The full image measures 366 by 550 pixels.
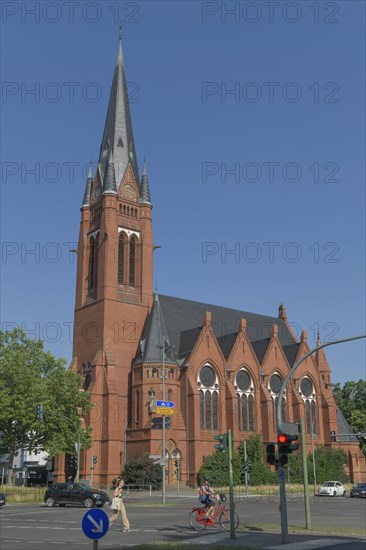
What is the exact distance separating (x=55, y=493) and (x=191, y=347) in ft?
97.0

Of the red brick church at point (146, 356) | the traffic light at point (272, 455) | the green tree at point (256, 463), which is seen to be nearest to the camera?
the traffic light at point (272, 455)

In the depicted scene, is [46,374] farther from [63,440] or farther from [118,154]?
[118,154]

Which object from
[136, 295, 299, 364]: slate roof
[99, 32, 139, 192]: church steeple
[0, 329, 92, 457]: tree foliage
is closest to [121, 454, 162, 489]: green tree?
[0, 329, 92, 457]: tree foliage

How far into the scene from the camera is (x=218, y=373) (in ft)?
213

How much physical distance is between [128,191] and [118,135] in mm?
6548

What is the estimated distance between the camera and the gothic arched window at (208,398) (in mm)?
62562

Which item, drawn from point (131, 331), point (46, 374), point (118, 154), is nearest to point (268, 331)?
point (131, 331)

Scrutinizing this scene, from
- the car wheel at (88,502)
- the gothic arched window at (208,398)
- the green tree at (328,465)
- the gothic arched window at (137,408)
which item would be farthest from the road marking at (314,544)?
the green tree at (328,465)

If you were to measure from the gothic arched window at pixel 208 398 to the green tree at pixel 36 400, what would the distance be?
1268 centimetres

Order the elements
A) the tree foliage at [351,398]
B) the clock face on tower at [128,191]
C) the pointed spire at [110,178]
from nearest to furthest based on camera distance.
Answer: the pointed spire at [110,178]
the clock face on tower at [128,191]
the tree foliage at [351,398]

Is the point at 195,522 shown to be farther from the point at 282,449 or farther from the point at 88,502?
the point at 88,502

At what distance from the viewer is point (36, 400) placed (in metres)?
49.1

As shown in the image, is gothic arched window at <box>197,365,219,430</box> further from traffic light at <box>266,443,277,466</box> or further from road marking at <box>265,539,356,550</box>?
road marking at <box>265,539,356,550</box>

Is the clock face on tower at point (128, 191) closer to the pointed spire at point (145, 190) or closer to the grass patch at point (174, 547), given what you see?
the pointed spire at point (145, 190)
